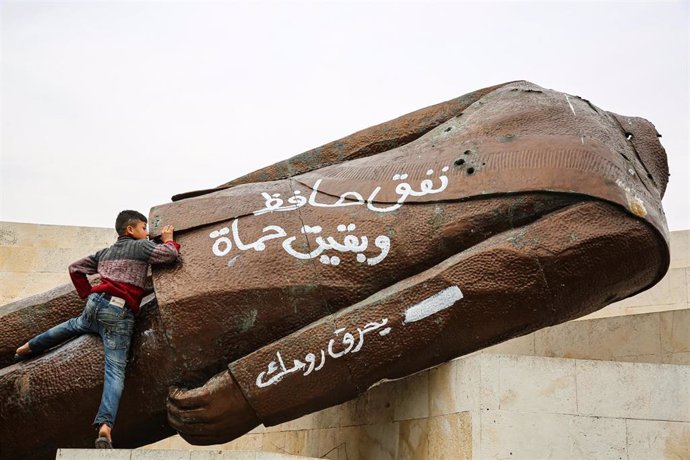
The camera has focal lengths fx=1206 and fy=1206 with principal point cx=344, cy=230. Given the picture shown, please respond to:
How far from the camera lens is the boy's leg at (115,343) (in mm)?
7309

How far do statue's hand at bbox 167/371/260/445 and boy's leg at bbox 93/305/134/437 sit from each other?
36cm

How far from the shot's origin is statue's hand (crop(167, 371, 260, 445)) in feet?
24.0

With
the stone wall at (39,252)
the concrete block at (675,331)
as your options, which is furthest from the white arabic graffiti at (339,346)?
the stone wall at (39,252)

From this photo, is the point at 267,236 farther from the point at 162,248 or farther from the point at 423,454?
the point at 423,454

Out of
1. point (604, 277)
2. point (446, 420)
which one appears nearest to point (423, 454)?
point (446, 420)

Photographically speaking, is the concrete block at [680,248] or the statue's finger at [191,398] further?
the concrete block at [680,248]

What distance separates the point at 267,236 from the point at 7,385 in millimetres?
1895

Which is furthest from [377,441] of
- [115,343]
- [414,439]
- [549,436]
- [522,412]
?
[115,343]

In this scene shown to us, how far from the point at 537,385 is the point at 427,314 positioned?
1065mm

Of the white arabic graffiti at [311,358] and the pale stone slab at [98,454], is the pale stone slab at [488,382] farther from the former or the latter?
the pale stone slab at [98,454]

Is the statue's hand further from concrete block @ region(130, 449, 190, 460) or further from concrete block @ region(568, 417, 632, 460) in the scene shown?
concrete block @ region(568, 417, 632, 460)

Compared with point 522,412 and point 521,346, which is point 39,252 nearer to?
point 521,346

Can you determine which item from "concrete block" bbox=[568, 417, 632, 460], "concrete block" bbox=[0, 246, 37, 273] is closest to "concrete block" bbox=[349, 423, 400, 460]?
"concrete block" bbox=[568, 417, 632, 460]

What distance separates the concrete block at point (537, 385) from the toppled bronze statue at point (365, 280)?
389mm
